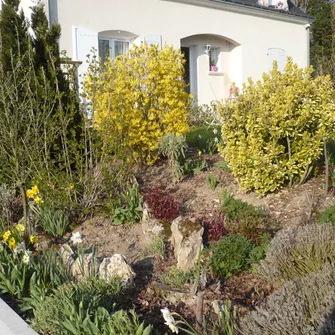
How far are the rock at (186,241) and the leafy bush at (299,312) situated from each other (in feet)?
4.71

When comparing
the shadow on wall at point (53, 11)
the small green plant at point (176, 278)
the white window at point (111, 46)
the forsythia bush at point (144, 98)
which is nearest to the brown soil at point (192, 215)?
the small green plant at point (176, 278)

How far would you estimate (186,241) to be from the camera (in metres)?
4.19

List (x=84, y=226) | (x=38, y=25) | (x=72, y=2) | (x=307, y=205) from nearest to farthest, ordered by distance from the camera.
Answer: (x=307, y=205)
(x=84, y=226)
(x=38, y=25)
(x=72, y=2)

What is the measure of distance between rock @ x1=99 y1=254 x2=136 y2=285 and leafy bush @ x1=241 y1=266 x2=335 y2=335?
4.56 feet

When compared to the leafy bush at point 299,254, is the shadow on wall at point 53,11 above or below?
above

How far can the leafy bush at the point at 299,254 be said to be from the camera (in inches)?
131

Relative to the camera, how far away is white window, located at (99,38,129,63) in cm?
1147

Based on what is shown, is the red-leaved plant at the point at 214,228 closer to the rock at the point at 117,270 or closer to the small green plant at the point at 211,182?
the small green plant at the point at 211,182

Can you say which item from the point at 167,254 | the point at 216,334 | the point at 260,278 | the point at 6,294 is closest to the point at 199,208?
the point at 167,254

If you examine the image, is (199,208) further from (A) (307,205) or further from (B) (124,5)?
(B) (124,5)

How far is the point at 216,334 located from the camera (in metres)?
2.60

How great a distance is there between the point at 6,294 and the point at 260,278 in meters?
2.05

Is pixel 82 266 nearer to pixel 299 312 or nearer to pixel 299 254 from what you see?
pixel 299 254

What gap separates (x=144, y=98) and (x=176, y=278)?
317 cm
